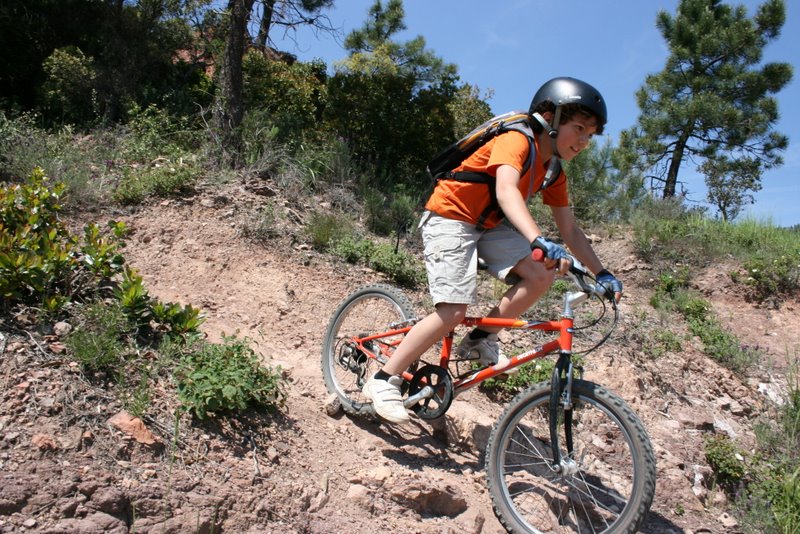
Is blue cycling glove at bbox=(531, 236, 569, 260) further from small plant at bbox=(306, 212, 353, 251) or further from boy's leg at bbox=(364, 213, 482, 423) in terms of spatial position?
small plant at bbox=(306, 212, 353, 251)

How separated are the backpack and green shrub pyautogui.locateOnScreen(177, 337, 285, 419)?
154cm

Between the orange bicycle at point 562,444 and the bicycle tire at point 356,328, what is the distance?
53 centimetres

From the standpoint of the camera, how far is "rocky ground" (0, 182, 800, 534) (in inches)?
106

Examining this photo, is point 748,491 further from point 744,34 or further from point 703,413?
point 744,34

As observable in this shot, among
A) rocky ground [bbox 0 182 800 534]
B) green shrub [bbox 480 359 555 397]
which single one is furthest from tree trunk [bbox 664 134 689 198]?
green shrub [bbox 480 359 555 397]

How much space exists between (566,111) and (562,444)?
177 centimetres

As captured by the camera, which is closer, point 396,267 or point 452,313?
point 452,313

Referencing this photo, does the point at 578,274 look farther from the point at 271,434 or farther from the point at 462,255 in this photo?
the point at 271,434

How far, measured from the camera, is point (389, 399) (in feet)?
11.7

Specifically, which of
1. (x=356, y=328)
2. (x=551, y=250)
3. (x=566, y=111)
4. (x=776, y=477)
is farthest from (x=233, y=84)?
(x=776, y=477)

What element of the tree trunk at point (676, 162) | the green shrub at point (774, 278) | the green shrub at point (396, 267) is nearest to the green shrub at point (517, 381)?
the green shrub at point (396, 267)

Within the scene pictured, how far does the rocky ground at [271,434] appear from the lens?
8.84 ft

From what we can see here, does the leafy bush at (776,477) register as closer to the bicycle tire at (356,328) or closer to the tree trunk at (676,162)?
the bicycle tire at (356,328)

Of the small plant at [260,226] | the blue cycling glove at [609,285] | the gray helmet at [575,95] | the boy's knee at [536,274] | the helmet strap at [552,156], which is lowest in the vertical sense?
the small plant at [260,226]
